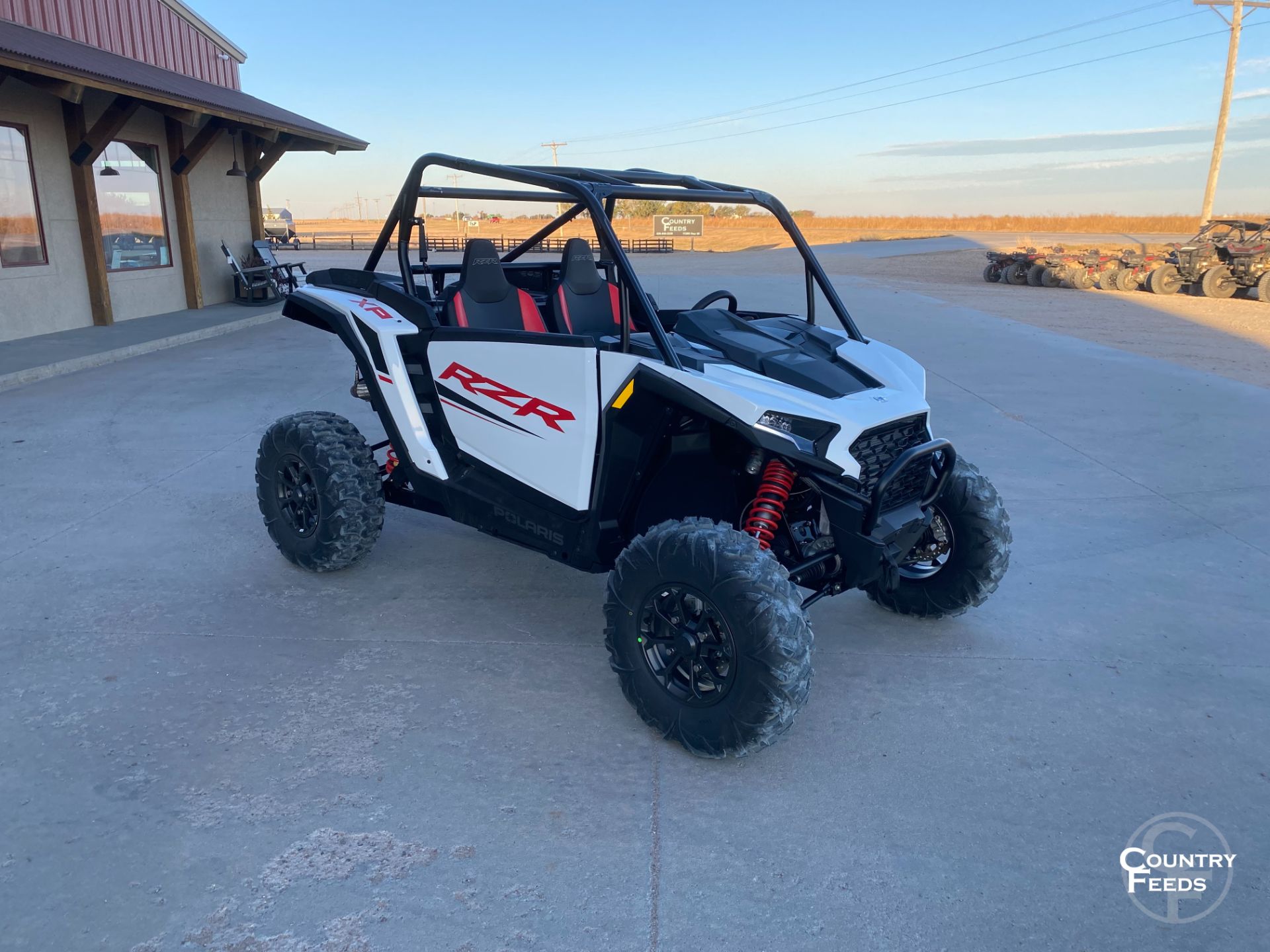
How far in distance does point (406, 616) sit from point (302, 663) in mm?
525

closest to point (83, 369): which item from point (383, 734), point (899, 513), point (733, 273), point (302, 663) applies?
point (302, 663)

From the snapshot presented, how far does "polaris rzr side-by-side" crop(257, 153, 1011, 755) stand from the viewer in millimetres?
2869

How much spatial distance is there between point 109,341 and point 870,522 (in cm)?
1008

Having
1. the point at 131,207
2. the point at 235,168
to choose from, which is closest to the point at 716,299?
the point at 131,207

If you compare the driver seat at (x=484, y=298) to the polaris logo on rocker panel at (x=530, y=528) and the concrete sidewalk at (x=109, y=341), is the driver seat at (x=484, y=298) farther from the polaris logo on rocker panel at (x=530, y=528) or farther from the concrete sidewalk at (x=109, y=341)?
the concrete sidewalk at (x=109, y=341)

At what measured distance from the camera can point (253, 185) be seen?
52.1 ft

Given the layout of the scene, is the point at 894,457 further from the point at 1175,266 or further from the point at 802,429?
the point at 1175,266

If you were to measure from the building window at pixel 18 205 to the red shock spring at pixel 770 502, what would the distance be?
10.4m

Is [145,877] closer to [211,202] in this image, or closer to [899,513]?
[899,513]

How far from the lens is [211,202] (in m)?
14.6

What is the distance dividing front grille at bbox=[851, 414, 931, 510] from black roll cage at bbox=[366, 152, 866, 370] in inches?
21.6

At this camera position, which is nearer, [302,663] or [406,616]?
[302,663]

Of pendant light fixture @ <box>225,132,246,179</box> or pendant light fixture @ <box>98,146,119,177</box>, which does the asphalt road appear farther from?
pendant light fixture @ <box>225,132,246,179</box>

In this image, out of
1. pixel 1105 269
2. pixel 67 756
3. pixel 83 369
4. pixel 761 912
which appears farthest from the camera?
pixel 1105 269
